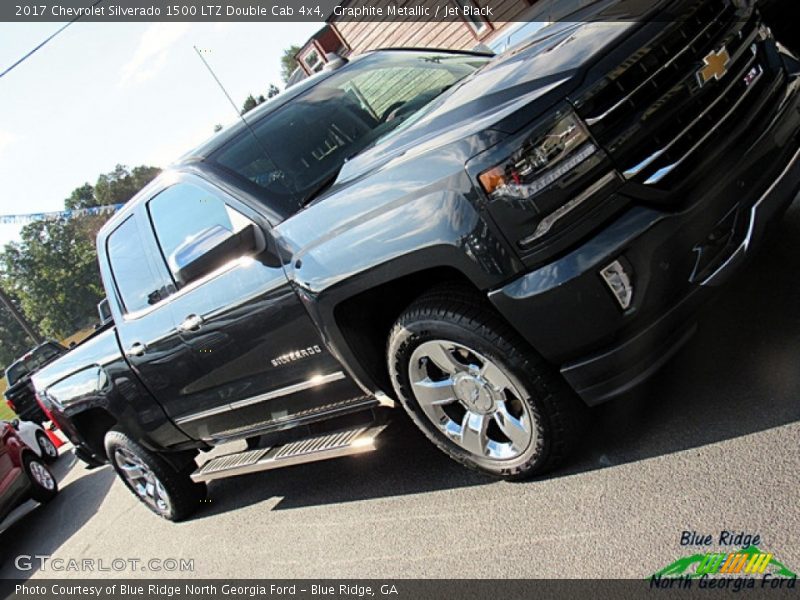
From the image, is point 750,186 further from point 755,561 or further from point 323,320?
point 323,320

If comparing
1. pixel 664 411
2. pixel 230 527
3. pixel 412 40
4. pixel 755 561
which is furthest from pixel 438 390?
pixel 412 40

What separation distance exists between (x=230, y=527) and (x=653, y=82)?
3.69 meters

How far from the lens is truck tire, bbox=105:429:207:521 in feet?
16.3

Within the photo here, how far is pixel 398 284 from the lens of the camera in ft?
9.91

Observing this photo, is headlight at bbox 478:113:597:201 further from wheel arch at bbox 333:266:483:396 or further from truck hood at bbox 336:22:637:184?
wheel arch at bbox 333:266:483:396

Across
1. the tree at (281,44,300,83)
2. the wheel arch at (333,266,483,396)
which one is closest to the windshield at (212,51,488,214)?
the wheel arch at (333,266,483,396)

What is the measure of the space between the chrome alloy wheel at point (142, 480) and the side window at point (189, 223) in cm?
184

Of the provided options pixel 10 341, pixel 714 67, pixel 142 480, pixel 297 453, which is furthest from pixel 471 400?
pixel 10 341

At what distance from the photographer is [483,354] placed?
271 centimetres

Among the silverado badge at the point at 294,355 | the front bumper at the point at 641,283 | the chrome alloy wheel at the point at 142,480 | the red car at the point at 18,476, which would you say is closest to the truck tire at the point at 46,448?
the red car at the point at 18,476

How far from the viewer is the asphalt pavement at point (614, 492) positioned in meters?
2.38

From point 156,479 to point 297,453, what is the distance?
1889 millimetres

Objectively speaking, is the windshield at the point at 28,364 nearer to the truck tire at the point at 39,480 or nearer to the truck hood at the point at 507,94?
the truck tire at the point at 39,480

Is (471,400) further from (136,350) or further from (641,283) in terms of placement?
(136,350)
